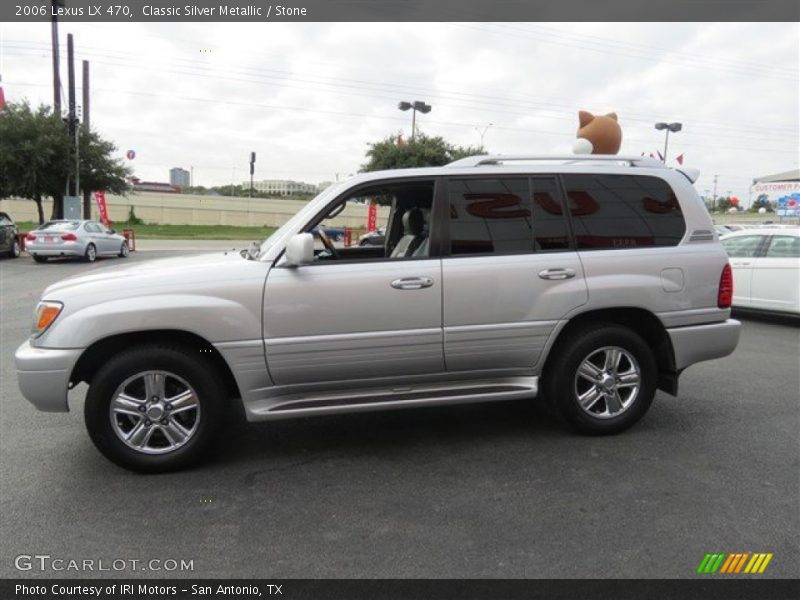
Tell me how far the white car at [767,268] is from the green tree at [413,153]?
89.5 ft

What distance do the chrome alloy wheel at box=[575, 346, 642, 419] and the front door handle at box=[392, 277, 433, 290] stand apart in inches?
50.6

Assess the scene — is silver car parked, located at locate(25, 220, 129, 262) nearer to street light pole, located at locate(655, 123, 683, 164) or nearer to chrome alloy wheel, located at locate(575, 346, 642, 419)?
chrome alloy wheel, located at locate(575, 346, 642, 419)

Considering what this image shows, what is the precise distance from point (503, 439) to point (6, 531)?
10.1ft

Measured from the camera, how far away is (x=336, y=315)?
12.5 feet

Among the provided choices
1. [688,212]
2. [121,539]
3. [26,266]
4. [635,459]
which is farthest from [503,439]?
[26,266]

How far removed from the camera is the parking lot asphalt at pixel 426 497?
2885mm

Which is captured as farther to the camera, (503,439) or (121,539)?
(503,439)

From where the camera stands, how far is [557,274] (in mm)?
4125

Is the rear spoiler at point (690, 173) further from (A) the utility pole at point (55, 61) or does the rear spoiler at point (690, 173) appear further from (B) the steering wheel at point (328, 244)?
(A) the utility pole at point (55, 61)

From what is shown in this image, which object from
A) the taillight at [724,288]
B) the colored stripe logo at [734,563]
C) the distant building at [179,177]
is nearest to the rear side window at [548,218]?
the taillight at [724,288]

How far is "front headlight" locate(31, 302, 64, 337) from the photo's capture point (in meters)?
3.64

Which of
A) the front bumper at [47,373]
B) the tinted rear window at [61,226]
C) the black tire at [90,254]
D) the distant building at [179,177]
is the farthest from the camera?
the distant building at [179,177]

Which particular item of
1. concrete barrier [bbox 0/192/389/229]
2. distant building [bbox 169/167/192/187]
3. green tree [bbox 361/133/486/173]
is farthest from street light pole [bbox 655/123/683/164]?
distant building [bbox 169/167/192/187]
